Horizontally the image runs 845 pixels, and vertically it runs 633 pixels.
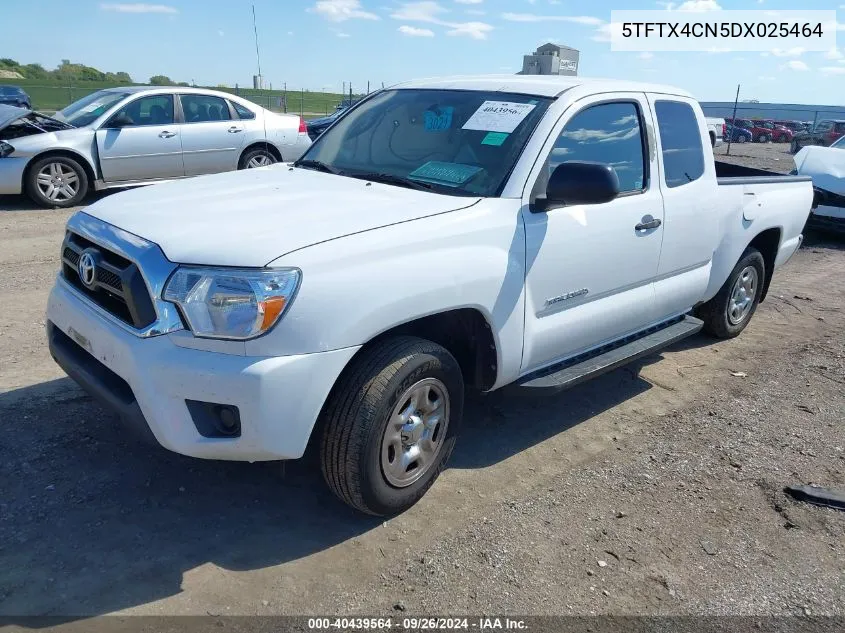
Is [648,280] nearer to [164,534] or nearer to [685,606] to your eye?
[685,606]

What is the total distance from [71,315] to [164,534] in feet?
3.45

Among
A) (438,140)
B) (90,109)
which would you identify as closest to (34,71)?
(90,109)

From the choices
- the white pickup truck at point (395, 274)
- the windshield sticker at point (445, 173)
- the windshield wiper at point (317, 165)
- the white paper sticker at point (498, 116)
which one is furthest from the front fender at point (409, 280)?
the windshield wiper at point (317, 165)

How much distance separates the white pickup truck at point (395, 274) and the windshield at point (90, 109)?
272 inches

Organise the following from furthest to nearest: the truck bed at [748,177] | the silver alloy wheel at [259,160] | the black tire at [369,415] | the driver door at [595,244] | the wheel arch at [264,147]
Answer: the silver alloy wheel at [259,160] < the wheel arch at [264,147] < the truck bed at [748,177] < the driver door at [595,244] < the black tire at [369,415]

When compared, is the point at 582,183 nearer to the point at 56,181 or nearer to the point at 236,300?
the point at 236,300

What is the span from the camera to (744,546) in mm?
3262

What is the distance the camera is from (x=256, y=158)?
11141 millimetres

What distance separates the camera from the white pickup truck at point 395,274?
267 cm

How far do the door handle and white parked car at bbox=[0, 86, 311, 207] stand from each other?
800 cm

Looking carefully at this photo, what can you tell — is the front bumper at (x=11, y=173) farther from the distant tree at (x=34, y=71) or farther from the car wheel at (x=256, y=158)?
the distant tree at (x=34, y=71)

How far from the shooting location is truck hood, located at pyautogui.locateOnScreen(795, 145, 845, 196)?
394 inches

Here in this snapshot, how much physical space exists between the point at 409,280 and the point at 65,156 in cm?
833

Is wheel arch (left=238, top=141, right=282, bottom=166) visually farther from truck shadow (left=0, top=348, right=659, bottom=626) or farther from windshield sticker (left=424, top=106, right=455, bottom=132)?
windshield sticker (left=424, top=106, right=455, bottom=132)
